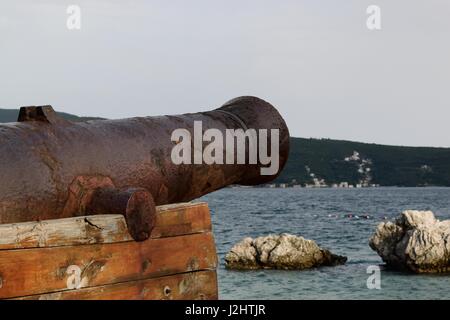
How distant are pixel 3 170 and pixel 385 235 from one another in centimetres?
3936

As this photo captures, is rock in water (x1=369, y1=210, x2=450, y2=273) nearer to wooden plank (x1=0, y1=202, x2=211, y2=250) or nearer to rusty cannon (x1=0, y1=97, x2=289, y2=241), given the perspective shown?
rusty cannon (x1=0, y1=97, x2=289, y2=241)

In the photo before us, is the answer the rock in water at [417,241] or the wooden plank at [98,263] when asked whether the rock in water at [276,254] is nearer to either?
the rock in water at [417,241]

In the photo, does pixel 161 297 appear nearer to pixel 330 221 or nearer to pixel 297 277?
pixel 297 277

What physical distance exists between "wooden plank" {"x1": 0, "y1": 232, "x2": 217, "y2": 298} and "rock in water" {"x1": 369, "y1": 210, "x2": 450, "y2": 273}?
111 feet

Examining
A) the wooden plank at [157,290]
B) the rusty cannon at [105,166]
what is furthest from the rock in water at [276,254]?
the wooden plank at [157,290]

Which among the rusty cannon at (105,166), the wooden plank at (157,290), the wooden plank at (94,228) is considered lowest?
the wooden plank at (157,290)

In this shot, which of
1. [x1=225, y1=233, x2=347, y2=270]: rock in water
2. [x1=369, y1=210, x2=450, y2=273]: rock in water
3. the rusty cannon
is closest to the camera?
the rusty cannon

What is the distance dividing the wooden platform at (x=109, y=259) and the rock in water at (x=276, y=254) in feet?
126

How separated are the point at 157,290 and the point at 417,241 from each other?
35.0 m

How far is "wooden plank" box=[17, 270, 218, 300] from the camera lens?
4297 mm

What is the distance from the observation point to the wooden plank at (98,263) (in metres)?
4.09

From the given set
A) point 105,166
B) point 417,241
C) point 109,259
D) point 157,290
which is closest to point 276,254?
point 417,241

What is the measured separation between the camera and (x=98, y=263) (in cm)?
443

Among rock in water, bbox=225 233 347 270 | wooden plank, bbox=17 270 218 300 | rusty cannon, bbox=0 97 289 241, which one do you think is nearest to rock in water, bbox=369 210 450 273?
rock in water, bbox=225 233 347 270
